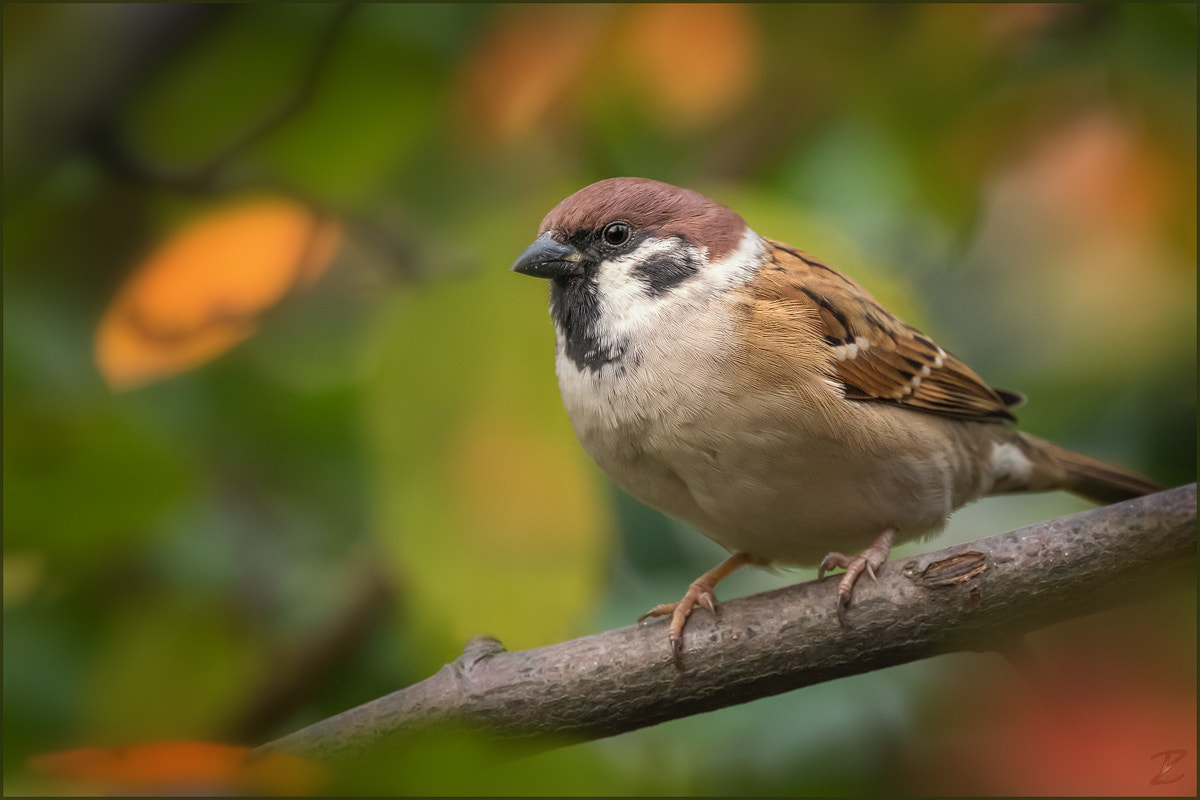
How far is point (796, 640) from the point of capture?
51.8 inches

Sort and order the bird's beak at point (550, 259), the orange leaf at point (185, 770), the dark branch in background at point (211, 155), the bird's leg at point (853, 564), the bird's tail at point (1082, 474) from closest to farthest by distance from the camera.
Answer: the orange leaf at point (185, 770) < the bird's leg at point (853, 564) < the bird's beak at point (550, 259) < the dark branch in background at point (211, 155) < the bird's tail at point (1082, 474)

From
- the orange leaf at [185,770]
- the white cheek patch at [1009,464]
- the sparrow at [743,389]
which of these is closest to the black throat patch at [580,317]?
the sparrow at [743,389]

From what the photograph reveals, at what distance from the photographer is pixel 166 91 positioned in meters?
1.69

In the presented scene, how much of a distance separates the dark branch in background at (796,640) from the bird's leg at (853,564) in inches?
0.5

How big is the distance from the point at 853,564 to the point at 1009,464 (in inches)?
26.1

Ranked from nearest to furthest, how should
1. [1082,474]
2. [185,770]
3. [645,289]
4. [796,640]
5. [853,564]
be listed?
1. [185,770]
2. [796,640]
3. [853,564]
4. [645,289]
5. [1082,474]

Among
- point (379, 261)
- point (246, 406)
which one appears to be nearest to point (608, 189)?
point (379, 261)

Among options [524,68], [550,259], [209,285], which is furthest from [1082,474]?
[209,285]

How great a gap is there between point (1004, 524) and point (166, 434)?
1.53 meters

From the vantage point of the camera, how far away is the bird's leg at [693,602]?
1369 mm

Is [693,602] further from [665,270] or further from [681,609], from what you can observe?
[665,270]

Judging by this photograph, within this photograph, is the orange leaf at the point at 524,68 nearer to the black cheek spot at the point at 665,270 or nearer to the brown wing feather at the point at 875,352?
the black cheek spot at the point at 665,270

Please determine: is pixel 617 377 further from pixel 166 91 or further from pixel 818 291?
pixel 166 91

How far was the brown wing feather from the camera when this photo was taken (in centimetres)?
165
